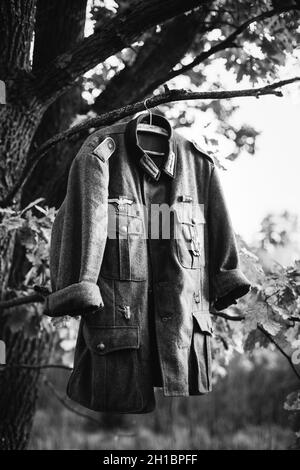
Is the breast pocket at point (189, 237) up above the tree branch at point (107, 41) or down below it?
below

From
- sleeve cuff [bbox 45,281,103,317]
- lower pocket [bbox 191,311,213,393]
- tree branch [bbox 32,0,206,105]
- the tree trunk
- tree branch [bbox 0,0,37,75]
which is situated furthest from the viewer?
the tree trunk

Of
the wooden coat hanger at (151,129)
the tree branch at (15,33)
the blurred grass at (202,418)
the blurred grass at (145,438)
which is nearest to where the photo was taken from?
the wooden coat hanger at (151,129)

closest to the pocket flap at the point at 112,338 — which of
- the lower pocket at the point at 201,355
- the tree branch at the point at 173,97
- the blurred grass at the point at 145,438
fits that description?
the lower pocket at the point at 201,355

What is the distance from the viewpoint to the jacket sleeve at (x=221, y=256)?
2.29 metres

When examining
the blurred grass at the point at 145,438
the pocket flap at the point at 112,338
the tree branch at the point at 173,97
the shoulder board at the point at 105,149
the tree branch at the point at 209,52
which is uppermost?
the tree branch at the point at 209,52

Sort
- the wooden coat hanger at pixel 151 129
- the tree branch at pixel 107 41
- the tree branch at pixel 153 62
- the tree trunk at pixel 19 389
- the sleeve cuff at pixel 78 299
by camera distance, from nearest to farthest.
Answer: the sleeve cuff at pixel 78 299 < the wooden coat hanger at pixel 151 129 < the tree branch at pixel 107 41 < the tree branch at pixel 153 62 < the tree trunk at pixel 19 389

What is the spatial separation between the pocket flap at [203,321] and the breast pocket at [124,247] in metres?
0.25

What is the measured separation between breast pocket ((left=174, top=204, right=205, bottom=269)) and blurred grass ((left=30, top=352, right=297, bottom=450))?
6481mm

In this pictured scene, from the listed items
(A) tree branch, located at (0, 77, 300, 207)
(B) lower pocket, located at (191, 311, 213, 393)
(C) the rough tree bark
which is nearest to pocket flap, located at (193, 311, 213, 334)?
(B) lower pocket, located at (191, 311, 213, 393)

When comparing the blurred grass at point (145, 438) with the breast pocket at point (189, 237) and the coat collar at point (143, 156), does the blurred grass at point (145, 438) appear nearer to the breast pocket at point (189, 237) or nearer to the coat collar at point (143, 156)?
the breast pocket at point (189, 237)

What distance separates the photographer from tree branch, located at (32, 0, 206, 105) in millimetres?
2568

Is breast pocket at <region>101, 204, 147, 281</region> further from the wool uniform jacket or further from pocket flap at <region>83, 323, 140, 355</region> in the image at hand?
pocket flap at <region>83, 323, 140, 355</region>

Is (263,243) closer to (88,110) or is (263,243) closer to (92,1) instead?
(88,110)
